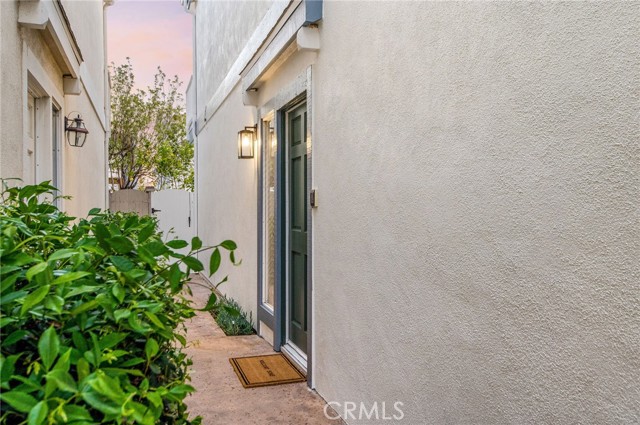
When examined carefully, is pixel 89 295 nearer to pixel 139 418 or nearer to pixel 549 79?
pixel 139 418

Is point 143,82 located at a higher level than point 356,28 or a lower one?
higher

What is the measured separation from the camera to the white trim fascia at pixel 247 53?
3.99m

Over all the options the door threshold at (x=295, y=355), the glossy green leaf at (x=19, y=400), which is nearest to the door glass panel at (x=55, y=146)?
the door threshold at (x=295, y=355)

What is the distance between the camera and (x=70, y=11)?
14.5 ft

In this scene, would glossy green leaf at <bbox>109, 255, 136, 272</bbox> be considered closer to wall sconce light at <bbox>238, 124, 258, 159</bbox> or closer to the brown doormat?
the brown doormat

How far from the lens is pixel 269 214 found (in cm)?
493

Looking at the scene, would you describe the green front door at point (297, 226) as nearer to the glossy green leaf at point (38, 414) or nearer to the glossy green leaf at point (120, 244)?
the glossy green leaf at point (120, 244)

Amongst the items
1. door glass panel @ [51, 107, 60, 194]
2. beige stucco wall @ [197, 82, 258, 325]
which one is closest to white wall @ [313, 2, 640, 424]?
beige stucco wall @ [197, 82, 258, 325]

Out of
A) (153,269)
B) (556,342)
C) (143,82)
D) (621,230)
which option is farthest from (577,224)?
(143,82)

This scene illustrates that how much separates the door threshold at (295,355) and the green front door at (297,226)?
4 cm

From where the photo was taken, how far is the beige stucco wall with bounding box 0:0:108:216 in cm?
247

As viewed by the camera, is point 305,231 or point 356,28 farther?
point 305,231

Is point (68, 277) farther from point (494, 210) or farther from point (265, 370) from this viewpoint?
point (265, 370)

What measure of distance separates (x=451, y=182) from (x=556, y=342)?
0.70 meters
